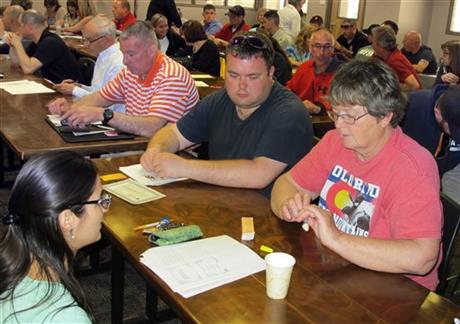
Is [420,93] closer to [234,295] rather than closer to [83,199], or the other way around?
[234,295]

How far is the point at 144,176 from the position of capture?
6.80ft

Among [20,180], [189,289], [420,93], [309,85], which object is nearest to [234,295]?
[189,289]

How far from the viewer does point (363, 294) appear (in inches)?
51.8

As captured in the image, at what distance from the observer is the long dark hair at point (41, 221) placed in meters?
1.10

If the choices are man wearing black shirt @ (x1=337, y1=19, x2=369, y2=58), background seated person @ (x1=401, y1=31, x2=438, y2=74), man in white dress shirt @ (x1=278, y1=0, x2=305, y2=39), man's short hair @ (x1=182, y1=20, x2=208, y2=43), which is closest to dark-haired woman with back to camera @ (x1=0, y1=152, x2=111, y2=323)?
man's short hair @ (x1=182, y1=20, x2=208, y2=43)

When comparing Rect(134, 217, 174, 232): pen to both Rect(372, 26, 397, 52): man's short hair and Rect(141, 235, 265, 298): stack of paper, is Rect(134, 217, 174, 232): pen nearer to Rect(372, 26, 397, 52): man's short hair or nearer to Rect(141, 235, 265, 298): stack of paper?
Rect(141, 235, 265, 298): stack of paper

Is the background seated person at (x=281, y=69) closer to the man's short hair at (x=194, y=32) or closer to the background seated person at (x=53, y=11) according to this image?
the man's short hair at (x=194, y=32)

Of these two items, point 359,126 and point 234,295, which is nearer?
point 234,295

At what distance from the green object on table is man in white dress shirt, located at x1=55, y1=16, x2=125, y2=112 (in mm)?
1915

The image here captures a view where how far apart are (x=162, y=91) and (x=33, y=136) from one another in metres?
0.70

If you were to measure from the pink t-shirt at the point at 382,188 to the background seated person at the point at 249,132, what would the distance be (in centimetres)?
21

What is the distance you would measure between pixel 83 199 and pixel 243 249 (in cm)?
51

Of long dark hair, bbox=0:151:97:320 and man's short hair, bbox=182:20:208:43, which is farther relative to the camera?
man's short hair, bbox=182:20:208:43

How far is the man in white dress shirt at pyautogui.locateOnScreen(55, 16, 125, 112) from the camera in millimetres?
3506
